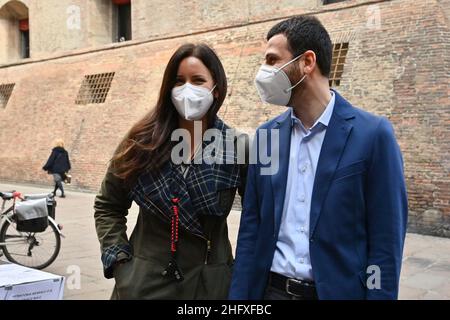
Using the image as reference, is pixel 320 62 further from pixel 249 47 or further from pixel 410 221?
pixel 249 47

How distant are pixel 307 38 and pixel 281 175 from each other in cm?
55

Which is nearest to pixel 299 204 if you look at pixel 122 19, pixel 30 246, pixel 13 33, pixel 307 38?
pixel 307 38

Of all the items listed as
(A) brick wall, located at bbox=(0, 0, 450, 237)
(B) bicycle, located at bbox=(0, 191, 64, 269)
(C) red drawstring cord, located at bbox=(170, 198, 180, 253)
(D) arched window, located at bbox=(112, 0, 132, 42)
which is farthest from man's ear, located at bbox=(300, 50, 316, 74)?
(D) arched window, located at bbox=(112, 0, 132, 42)

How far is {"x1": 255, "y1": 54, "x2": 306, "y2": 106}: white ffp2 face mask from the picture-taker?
78.1 inches

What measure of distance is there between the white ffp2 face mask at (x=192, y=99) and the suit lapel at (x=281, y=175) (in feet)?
1.29

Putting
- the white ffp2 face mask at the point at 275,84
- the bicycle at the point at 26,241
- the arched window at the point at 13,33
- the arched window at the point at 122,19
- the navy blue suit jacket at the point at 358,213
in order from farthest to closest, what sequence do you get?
the arched window at the point at 13,33 < the arched window at the point at 122,19 < the bicycle at the point at 26,241 < the white ffp2 face mask at the point at 275,84 < the navy blue suit jacket at the point at 358,213

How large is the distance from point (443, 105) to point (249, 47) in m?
5.51

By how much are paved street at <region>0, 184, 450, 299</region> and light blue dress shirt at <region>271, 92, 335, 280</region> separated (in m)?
3.29

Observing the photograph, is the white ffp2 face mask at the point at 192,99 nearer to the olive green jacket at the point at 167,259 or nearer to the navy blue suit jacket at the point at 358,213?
the olive green jacket at the point at 167,259

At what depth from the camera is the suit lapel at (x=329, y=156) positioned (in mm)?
1766

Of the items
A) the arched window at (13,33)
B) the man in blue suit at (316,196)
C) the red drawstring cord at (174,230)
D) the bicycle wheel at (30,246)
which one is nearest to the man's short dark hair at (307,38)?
the man in blue suit at (316,196)

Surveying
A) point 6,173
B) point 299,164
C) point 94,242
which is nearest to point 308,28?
point 299,164

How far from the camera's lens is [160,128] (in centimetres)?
222

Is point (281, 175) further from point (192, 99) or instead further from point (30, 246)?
point (30, 246)
